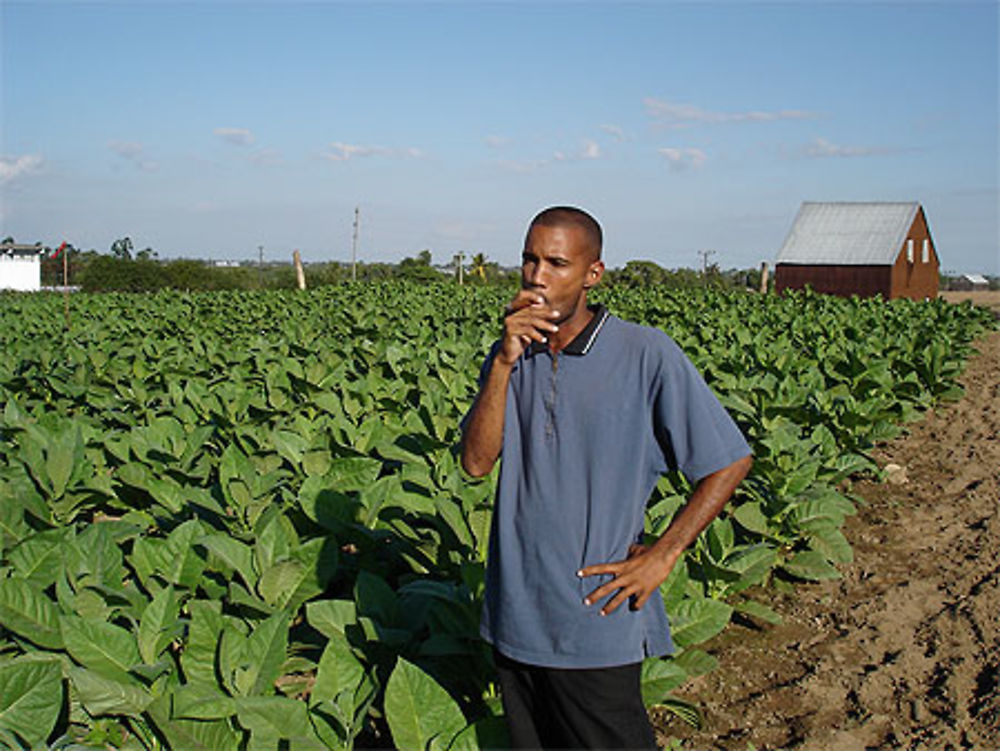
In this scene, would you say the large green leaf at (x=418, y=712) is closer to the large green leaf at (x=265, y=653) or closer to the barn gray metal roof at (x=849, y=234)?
the large green leaf at (x=265, y=653)

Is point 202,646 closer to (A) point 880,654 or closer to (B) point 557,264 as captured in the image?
(B) point 557,264

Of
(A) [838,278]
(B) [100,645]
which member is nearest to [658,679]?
(B) [100,645]

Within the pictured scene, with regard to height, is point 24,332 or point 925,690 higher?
point 24,332

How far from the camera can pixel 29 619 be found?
3084 mm

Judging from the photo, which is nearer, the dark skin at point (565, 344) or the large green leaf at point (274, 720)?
the dark skin at point (565, 344)

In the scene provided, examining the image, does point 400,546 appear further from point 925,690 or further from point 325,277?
point 325,277

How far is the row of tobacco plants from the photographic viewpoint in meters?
2.83

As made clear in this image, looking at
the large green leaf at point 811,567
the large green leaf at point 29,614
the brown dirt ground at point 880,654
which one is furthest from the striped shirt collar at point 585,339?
the large green leaf at point 811,567

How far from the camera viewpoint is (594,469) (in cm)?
243

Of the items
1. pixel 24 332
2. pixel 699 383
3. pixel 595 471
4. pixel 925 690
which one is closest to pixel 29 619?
pixel 595 471

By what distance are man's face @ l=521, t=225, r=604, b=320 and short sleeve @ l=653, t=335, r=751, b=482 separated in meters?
0.28

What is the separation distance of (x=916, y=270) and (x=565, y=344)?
4923 cm

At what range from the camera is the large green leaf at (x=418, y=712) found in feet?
9.15

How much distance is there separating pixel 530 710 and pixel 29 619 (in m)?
1.65
